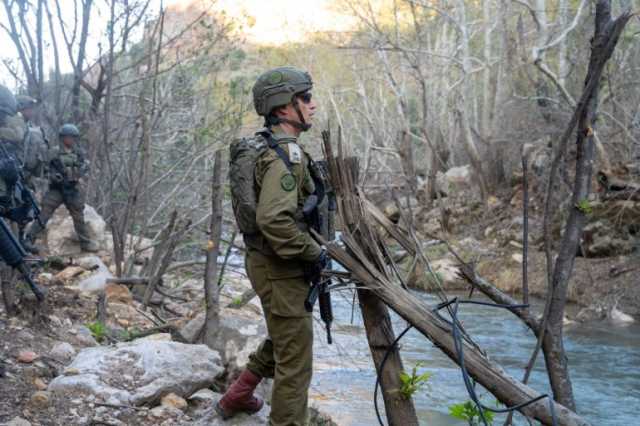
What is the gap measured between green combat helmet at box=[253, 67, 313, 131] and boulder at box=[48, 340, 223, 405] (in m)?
1.79

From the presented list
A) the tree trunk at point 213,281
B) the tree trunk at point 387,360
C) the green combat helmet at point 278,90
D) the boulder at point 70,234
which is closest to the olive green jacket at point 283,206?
the green combat helmet at point 278,90

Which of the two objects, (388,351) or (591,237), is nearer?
(388,351)

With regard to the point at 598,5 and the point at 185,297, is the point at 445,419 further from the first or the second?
the point at 598,5

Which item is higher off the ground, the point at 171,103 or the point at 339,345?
the point at 171,103

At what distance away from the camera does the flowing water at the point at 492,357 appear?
651 centimetres

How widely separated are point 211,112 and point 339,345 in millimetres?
7106

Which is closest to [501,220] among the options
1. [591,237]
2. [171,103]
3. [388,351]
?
[591,237]

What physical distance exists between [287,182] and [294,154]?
5.7 inches

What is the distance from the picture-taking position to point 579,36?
14531 mm

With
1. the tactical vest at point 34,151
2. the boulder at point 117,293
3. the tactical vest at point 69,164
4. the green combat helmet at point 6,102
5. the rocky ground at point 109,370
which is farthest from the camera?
the tactical vest at point 69,164

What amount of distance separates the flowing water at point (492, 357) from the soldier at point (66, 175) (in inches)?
136

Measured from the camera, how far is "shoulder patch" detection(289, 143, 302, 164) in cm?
329

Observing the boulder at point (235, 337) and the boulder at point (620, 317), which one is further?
the boulder at point (620, 317)

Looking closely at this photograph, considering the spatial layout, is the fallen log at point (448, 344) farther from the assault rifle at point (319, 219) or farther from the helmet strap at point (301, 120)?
the helmet strap at point (301, 120)
